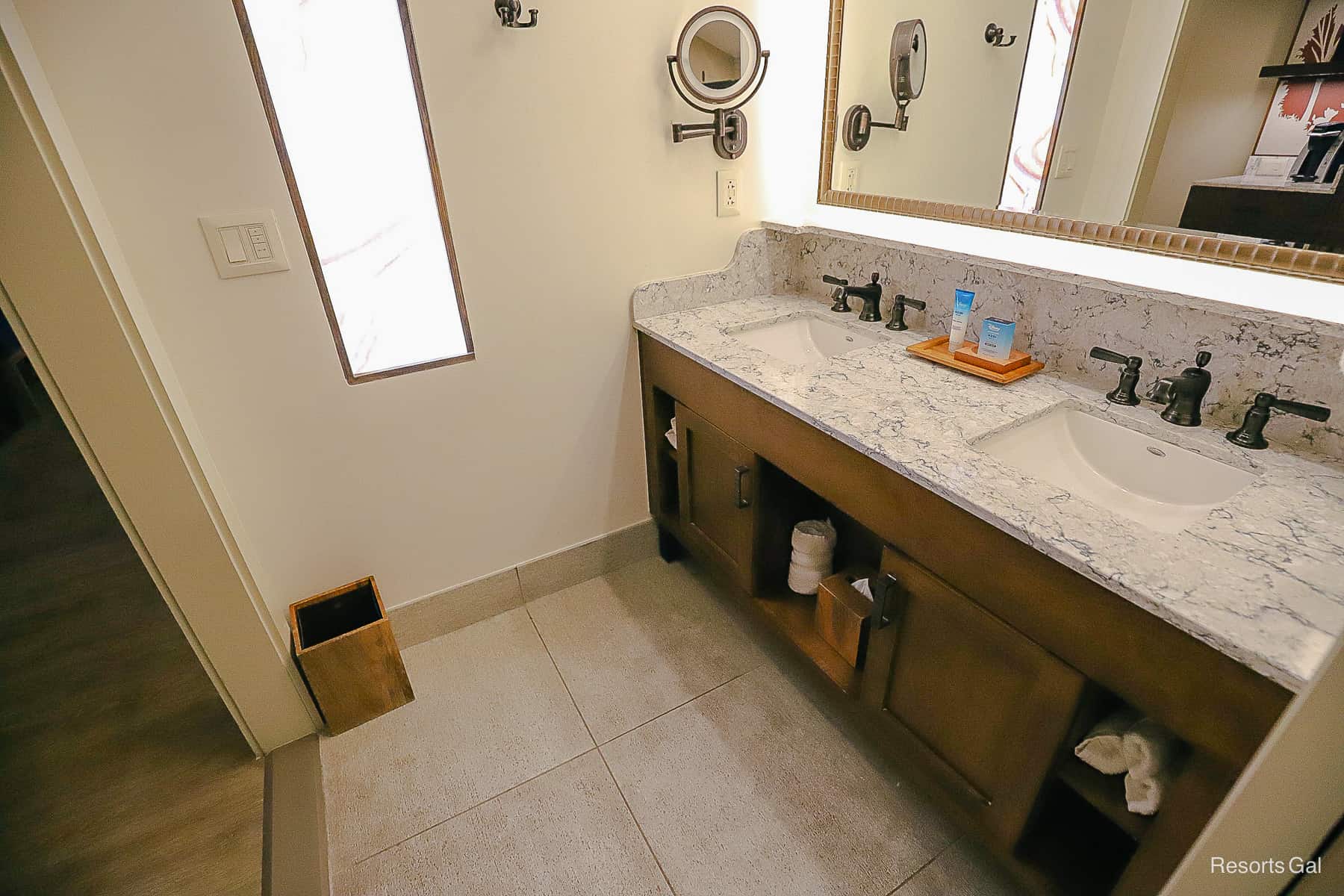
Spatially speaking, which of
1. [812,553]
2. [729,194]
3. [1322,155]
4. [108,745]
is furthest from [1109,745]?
[108,745]

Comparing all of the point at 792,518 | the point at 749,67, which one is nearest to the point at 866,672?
the point at 792,518

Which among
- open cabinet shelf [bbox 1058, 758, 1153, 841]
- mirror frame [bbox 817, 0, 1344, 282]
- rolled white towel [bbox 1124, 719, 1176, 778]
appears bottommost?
open cabinet shelf [bbox 1058, 758, 1153, 841]

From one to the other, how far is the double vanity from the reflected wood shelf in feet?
1.30

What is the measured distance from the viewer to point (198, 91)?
3.83 ft

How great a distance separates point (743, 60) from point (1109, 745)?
1717 millimetres

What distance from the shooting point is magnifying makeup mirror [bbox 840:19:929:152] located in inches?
63.2

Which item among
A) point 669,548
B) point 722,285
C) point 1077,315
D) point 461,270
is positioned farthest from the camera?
point 669,548

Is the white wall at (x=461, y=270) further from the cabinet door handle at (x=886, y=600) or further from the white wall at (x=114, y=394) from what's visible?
the cabinet door handle at (x=886, y=600)

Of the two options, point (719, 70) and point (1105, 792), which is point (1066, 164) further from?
point (1105, 792)

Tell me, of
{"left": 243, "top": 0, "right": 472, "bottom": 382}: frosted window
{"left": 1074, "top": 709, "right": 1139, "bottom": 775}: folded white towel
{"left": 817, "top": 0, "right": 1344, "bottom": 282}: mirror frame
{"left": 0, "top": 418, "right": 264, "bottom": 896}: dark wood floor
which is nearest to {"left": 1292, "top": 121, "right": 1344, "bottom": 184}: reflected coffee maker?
{"left": 817, "top": 0, "right": 1344, "bottom": 282}: mirror frame

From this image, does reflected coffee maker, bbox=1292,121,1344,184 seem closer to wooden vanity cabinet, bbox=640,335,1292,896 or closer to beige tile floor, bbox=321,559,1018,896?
wooden vanity cabinet, bbox=640,335,1292,896

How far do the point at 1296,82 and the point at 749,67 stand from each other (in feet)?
3.70

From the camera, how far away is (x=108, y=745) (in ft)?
5.25

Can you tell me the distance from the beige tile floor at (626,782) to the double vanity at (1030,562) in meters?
0.21
